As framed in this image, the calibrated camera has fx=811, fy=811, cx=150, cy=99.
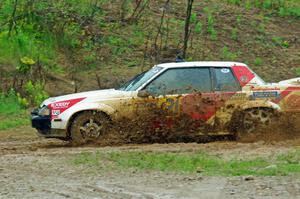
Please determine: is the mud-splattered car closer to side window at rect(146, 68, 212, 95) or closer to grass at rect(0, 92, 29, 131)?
side window at rect(146, 68, 212, 95)

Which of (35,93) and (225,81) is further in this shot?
(35,93)

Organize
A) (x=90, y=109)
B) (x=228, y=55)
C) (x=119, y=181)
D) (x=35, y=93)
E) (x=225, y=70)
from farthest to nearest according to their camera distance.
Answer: (x=228, y=55) < (x=35, y=93) < (x=225, y=70) < (x=90, y=109) < (x=119, y=181)

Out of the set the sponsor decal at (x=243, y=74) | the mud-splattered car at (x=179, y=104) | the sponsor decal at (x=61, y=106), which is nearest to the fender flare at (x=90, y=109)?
the mud-splattered car at (x=179, y=104)

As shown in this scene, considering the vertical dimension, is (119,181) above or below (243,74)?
below

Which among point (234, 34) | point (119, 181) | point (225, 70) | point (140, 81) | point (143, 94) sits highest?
point (234, 34)

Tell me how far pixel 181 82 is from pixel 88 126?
1829mm

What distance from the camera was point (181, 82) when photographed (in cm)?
1440

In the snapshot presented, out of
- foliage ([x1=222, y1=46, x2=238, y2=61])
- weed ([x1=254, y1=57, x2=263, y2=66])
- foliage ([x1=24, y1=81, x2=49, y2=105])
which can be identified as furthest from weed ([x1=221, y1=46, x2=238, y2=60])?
foliage ([x1=24, y1=81, x2=49, y2=105])

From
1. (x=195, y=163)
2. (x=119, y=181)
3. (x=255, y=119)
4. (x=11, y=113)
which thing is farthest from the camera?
(x=11, y=113)

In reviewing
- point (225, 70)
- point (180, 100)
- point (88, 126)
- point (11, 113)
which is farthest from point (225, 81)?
point (11, 113)

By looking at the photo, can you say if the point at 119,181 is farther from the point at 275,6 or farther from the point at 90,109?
the point at 275,6

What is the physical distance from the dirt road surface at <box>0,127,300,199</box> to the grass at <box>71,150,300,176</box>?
0.28 metres

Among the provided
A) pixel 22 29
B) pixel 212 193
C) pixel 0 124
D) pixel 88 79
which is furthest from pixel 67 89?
pixel 212 193

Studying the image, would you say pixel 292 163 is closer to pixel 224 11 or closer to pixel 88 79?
pixel 88 79
